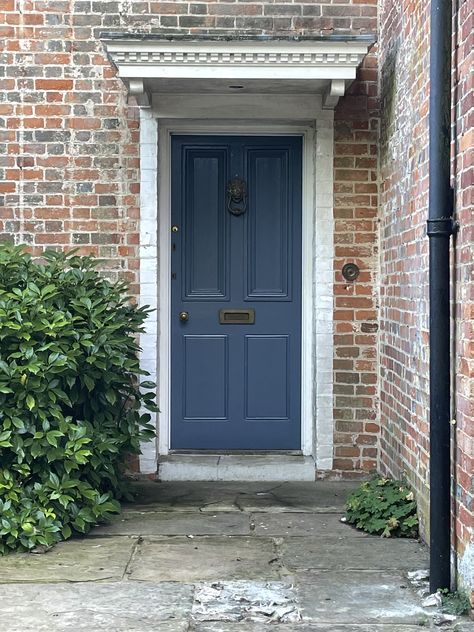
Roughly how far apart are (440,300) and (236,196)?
3.03 metres

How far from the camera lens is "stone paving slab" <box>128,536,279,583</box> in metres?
4.81

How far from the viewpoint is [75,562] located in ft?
16.5

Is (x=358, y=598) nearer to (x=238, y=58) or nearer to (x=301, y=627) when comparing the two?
(x=301, y=627)

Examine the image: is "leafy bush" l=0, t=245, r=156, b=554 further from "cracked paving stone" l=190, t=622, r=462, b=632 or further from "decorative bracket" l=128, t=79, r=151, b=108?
"cracked paving stone" l=190, t=622, r=462, b=632

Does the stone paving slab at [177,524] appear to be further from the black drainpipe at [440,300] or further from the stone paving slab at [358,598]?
the black drainpipe at [440,300]

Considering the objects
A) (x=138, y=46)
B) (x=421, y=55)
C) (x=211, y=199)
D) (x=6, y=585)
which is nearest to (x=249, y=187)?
(x=211, y=199)

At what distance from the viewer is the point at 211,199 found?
7.25 metres

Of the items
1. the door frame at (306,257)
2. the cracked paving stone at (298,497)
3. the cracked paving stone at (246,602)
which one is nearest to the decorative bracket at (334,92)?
the door frame at (306,257)

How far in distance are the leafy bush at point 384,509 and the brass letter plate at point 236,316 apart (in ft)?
5.87

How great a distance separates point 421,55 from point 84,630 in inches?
151

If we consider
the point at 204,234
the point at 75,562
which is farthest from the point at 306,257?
the point at 75,562

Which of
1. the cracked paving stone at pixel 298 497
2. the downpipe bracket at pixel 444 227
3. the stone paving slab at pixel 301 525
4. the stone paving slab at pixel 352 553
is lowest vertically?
the stone paving slab at pixel 352 553

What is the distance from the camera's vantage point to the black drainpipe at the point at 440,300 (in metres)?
4.50

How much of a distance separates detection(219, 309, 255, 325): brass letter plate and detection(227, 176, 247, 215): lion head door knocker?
795mm
